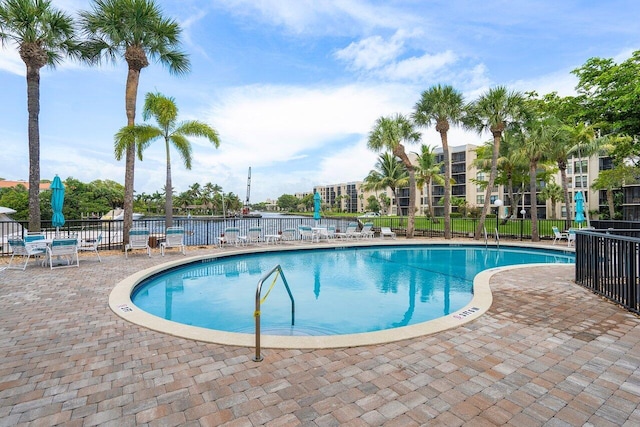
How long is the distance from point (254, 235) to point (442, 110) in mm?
10951

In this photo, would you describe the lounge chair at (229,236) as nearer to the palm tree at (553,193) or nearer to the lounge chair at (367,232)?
the lounge chair at (367,232)

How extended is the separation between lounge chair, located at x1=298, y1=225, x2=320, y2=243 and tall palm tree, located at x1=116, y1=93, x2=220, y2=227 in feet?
17.9

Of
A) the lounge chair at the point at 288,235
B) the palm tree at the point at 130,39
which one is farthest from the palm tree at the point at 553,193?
the palm tree at the point at 130,39

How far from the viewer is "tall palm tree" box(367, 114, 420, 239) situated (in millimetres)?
16859

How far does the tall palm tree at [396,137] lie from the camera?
16.9m

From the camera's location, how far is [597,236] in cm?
562

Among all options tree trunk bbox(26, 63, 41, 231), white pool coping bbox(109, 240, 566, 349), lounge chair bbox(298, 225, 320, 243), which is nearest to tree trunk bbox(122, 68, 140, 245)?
tree trunk bbox(26, 63, 41, 231)

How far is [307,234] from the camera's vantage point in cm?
1575

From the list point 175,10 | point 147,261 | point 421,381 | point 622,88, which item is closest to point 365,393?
point 421,381

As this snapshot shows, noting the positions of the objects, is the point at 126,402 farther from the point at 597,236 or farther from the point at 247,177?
the point at 247,177

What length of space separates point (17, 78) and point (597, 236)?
56.3ft

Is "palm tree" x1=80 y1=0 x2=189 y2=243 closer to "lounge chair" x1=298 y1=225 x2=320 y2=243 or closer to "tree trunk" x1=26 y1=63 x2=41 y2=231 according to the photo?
"tree trunk" x1=26 y1=63 x2=41 y2=231

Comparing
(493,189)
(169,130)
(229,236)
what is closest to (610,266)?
(229,236)

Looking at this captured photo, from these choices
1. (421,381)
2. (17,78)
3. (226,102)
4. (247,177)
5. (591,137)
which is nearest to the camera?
(421,381)
